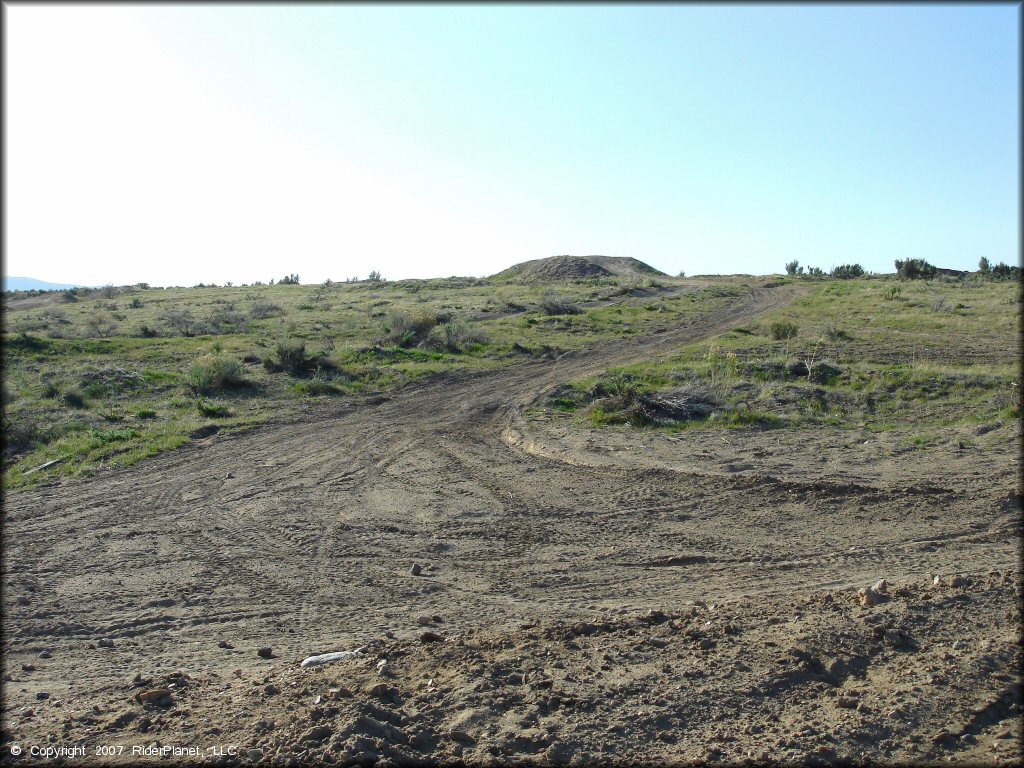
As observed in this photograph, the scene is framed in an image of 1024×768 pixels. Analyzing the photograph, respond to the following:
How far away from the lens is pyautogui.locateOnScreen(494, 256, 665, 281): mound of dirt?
53406 millimetres

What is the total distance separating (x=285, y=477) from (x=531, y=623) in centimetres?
613

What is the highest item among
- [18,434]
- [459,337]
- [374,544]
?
[459,337]

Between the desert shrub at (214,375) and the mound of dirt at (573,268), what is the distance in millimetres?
36507

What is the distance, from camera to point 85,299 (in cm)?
4597

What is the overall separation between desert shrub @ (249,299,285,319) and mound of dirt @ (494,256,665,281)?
72.2ft

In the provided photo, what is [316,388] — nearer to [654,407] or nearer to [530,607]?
[654,407]

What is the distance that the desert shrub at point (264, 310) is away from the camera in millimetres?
33625

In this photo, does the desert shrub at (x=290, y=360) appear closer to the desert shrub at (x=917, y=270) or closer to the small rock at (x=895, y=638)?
the small rock at (x=895, y=638)

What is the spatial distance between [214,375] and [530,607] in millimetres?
13133

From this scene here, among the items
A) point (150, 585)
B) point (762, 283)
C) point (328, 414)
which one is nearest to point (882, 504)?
point (150, 585)

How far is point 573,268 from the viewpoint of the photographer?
179 ft

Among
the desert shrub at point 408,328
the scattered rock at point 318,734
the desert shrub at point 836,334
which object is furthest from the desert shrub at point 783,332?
the scattered rock at point 318,734

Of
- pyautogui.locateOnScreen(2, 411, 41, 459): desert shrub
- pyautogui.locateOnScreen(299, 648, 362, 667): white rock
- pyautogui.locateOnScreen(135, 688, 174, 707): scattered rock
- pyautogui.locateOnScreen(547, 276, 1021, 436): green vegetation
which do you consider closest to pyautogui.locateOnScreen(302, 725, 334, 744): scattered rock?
pyautogui.locateOnScreen(299, 648, 362, 667): white rock

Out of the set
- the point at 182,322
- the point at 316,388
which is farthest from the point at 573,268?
the point at 316,388
